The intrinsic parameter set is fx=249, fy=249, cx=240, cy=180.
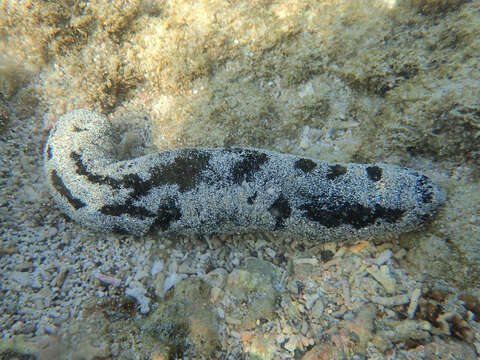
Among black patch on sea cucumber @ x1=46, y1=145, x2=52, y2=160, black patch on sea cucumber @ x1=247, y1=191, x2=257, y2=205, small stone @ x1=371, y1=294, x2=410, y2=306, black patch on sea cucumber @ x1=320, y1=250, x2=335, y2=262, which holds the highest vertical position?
black patch on sea cucumber @ x1=46, y1=145, x2=52, y2=160

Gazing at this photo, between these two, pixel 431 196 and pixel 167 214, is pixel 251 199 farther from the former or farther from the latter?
pixel 431 196

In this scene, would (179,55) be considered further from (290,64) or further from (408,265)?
(408,265)

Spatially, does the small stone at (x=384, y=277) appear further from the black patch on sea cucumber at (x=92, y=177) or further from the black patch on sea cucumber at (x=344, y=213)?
the black patch on sea cucumber at (x=92, y=177)

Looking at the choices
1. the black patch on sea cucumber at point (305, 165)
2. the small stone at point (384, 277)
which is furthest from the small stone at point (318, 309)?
the black patch on sea cucumber at point (305, 165)

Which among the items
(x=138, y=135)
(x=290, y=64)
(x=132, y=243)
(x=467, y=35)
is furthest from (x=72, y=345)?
(x=467, y=35)

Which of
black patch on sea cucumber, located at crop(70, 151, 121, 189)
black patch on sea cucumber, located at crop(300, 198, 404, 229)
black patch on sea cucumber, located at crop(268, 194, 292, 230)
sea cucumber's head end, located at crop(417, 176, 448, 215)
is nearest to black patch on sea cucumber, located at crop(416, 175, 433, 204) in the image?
sea cucumber's head end, located at crop(417, 176, 448, 215)

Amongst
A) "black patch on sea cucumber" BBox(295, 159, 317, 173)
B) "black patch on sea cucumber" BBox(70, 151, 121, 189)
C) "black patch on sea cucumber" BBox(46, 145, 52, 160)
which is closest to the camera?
"black patch on sea cucumber" BBox(295, 159, 317, 173)

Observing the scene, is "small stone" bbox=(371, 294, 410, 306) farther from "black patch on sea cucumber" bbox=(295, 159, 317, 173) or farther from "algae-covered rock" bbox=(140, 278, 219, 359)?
"algae-covered rock" bbox=(140, 278, 219, 359)
